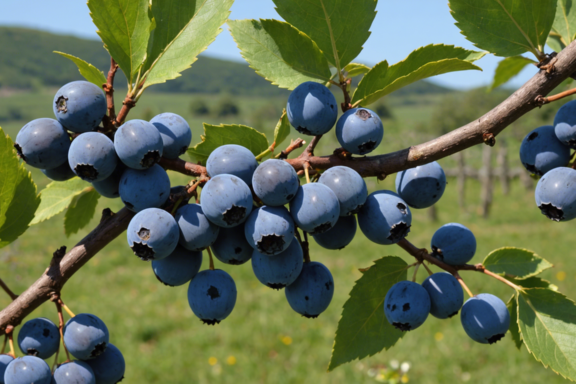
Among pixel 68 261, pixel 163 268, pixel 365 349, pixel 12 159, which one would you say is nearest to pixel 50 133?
pixel 12 159

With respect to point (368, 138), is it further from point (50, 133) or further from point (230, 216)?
point (50, 133)

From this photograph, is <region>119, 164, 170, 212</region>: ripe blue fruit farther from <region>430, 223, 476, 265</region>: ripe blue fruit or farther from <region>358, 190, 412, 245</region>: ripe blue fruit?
<region>430, 223, 476, 265</region>: ripe blue fruit

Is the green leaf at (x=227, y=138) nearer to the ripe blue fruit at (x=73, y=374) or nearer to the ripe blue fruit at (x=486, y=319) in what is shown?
the ripe blue fruit at (x=73, y=374)

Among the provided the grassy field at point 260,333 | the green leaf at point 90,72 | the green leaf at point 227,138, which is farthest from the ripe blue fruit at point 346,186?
the grassy field at point 260,333

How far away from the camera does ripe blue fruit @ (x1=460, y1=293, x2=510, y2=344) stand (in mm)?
1343

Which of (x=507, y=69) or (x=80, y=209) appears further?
(x=507, y=69)

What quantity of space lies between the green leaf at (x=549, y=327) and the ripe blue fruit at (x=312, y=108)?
0.85 meters

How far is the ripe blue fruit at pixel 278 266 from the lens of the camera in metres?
1.16

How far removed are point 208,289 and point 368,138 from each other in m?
0.61

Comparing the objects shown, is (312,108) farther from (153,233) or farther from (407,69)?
(153,233)

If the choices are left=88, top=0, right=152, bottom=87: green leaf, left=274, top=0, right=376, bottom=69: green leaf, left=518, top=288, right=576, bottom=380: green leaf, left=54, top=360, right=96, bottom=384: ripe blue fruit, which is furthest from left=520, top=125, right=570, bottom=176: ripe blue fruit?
left=54, top=360, right=96, bottom=384: ripe blue fruit

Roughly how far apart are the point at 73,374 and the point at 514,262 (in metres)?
1.39

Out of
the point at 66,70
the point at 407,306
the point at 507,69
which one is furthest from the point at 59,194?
the point at 66,70

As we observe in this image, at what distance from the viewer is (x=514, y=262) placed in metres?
1.51
